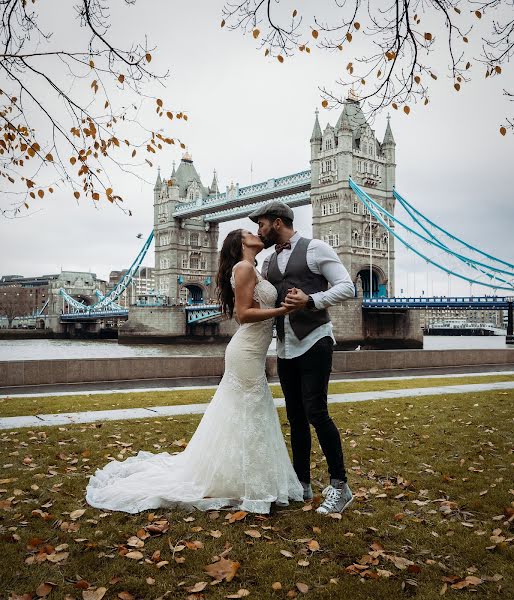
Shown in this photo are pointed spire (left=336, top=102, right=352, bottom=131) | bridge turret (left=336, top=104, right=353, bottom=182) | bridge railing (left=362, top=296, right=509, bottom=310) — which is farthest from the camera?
bridge turret (left=336, top=104, right=353, bottom=182)

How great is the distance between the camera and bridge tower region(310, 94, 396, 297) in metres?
56.5

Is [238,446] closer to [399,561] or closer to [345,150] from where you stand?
[399,561]

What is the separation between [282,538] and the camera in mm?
3240

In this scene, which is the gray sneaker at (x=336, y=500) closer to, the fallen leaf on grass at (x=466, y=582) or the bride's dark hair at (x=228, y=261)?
the fallen leaf on grass at (x=466, y=582)

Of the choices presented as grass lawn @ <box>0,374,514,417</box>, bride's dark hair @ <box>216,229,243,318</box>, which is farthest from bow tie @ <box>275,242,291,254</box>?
grass lawn @ <box>0,374,514,417</box>

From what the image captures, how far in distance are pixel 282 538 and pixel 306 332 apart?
48.5 inches

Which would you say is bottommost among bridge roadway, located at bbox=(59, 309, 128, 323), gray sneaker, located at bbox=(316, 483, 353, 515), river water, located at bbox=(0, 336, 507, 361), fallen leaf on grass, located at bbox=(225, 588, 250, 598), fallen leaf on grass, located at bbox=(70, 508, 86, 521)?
river water, located at bbox=(0, 336, 507, 361)

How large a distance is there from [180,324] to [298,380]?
50.5 metres

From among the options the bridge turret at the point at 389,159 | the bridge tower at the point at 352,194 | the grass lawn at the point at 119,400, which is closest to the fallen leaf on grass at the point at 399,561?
→ the grass lawn at the point at 119,400

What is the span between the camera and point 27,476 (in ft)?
14.2

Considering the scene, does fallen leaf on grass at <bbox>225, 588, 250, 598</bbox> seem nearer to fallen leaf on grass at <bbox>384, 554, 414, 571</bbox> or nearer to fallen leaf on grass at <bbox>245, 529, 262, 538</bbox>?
fallen leaf on grass at <bbox>245, 529, 262, 538</bbox>

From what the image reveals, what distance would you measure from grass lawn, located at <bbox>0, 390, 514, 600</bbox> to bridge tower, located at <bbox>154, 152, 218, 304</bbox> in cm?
7383

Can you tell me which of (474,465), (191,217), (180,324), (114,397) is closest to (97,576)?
(474,465)

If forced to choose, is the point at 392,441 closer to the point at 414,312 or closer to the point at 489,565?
the point at 489,565
